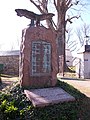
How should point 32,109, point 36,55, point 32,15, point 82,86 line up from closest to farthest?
point 32,109 < point 36,55 < point 32,15 < point 82,86

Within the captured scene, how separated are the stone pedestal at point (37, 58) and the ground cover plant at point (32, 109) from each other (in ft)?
2.11

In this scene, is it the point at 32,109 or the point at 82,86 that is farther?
the point at 82,86

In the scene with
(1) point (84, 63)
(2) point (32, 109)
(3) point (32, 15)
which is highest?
(3) point (32, 15)

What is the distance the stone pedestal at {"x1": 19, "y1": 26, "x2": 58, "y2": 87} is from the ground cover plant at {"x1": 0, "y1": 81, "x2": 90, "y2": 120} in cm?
64

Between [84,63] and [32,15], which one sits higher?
[32,15]

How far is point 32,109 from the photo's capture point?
271 inches

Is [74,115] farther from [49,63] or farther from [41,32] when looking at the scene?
[41,32]

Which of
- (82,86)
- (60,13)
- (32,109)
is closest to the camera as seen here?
(32,109)

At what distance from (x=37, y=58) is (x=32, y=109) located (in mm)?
2339

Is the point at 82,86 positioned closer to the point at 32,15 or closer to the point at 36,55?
the point at 36,55

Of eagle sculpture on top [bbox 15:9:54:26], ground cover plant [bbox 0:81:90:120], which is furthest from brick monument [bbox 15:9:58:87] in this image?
ground cover plant [bbox 0:81:90:120]

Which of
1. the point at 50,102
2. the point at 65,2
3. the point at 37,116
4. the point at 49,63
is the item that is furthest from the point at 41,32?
the point at 65,2

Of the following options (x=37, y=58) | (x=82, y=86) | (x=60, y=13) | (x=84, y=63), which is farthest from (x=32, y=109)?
(x=60, y=13)

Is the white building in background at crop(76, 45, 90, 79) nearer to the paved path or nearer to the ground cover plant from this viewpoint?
the paved path
